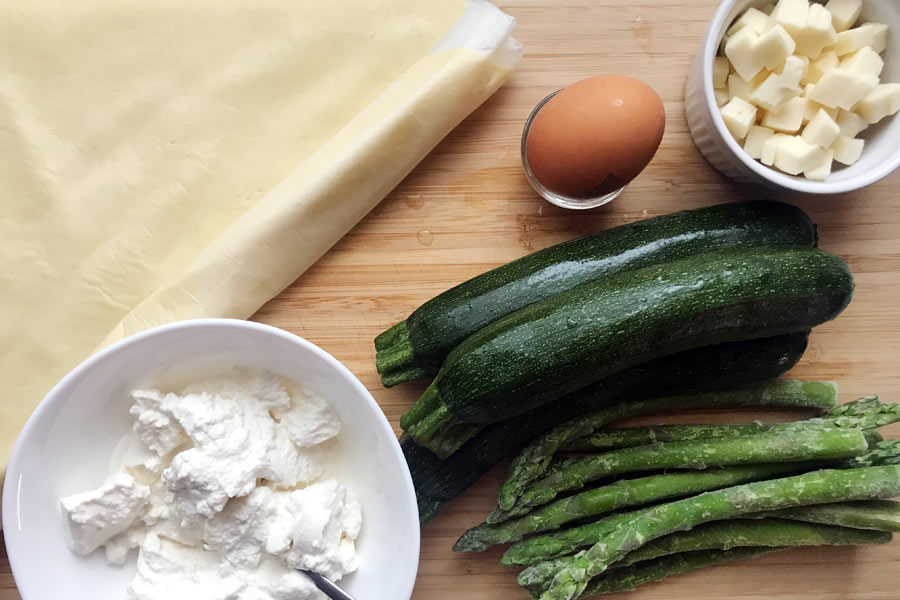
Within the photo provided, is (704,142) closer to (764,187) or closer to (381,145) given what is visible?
(764,187)

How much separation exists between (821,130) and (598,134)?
49 centimetres

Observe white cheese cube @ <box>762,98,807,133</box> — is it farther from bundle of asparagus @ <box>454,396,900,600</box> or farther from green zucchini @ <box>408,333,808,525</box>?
bundle of asparagus @ <box>454,396,900,600</box>

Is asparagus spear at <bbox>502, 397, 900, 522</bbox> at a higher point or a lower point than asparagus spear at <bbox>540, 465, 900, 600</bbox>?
higher

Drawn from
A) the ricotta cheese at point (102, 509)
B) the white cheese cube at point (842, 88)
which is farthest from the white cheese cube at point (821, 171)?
the ricotta cheese at point (102, 509)

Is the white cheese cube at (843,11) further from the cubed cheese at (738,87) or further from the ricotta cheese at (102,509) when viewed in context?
the ricotta cheese at (102,509)

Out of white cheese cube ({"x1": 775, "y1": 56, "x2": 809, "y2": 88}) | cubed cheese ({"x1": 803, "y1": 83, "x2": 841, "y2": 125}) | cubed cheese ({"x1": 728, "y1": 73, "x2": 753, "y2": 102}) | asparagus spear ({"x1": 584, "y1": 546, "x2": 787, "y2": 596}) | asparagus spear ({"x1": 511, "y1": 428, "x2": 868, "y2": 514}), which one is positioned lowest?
asparagus spear ({"x1": 584, "y1": 546, "x2": 787, "y2": 596})

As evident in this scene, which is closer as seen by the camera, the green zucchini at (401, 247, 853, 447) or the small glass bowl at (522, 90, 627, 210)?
the green zucchini at (401, 247, 853, 447)

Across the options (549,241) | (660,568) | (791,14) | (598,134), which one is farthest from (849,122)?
(660,568)

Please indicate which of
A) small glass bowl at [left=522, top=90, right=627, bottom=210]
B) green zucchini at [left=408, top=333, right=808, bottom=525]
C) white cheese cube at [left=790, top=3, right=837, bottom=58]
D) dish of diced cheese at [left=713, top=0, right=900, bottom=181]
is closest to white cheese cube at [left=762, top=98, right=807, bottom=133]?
dish of diced cheese at [left=713, top=0, right=900, bottom=181]

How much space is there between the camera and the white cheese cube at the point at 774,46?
1298 mm

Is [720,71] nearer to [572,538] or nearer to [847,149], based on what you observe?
[847,149]

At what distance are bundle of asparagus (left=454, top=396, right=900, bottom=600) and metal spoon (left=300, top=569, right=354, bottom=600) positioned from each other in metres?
0.30

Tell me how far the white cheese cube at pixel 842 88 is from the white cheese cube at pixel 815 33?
62 millimetres

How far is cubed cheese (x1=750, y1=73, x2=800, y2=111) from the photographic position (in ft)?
4.39
